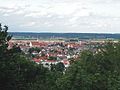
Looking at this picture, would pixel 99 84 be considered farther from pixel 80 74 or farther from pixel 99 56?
pixel 99 56

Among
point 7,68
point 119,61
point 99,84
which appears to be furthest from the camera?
point 119,61

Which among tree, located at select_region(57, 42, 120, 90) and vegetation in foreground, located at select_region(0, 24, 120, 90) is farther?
tree, located at select_region(57, 42, 120, 90)

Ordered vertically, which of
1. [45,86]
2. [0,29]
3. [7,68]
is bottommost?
[45,86]

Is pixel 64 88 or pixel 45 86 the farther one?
pixel 45 86

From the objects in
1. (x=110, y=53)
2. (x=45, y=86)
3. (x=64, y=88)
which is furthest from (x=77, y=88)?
(x=110, y=53)

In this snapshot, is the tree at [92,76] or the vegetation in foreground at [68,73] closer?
the vegetation in foreground at [68,73]

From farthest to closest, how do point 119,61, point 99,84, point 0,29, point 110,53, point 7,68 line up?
1. point 110,53
2. point 119,61
3. point 99,84
4. point 0,29
5. point 7,68

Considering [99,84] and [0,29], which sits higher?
[0,29]

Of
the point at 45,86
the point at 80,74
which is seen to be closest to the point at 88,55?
the point at 45,86
